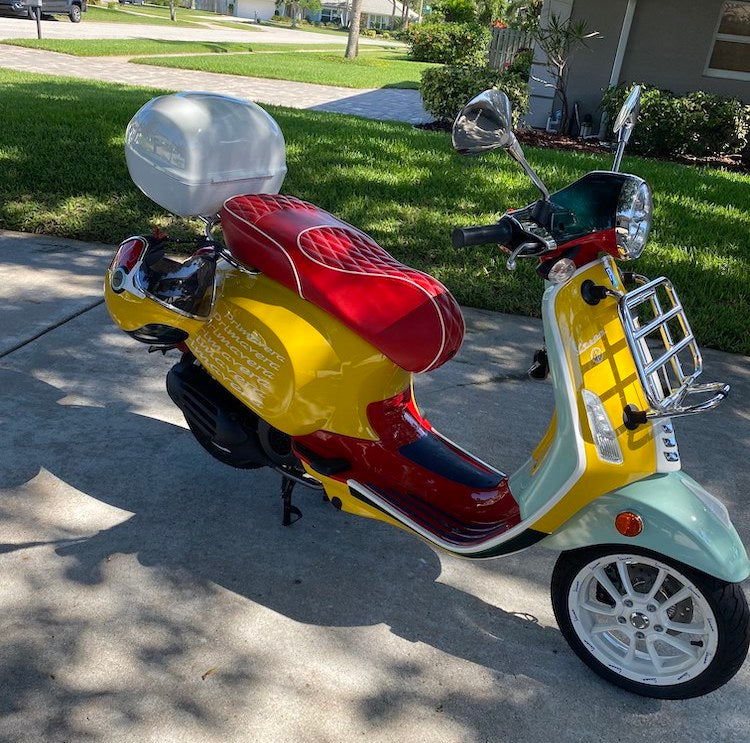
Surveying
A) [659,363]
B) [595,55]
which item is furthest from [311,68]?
[659,363]

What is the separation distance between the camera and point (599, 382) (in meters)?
2.33

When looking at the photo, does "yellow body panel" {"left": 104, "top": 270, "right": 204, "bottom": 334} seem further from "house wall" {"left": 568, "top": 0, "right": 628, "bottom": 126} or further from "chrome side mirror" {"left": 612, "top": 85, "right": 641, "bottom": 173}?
"house wall" {"left": 568, "top": 0, "right": 628, "bottom": 126}

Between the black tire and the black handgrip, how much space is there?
919mm

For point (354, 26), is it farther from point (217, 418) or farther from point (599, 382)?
point (599, 382)

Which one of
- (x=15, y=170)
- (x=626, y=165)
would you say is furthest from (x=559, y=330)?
(x=626, y=165)

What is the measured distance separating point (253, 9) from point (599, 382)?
77.0m

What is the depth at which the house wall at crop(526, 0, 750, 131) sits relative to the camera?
1174 cm

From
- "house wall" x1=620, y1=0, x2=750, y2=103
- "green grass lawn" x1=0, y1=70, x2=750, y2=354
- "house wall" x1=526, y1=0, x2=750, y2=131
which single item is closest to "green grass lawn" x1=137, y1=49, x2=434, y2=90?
"house wall" x1=526, y1=0, x2=750, y2=131

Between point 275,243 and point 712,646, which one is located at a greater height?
point 275,243

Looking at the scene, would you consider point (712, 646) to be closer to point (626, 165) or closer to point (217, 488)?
point (217, 488)

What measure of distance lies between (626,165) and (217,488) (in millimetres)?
7142

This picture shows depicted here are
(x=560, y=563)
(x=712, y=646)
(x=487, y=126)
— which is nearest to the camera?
(x=487, y=126)

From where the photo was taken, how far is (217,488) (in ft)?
10.8

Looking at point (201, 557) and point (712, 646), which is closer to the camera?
point (712, 646)
